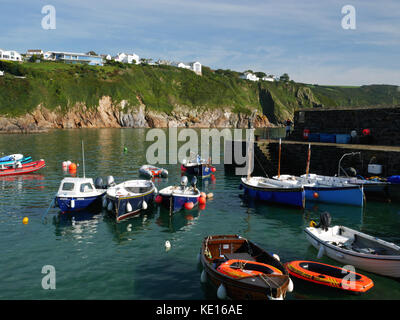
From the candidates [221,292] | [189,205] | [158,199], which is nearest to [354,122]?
[189,205]

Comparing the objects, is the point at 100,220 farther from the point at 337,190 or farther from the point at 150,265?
the point at 337,190

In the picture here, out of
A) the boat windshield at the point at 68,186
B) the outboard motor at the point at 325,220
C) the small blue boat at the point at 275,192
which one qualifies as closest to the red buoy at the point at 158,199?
the boat windshield at the point at 68,186

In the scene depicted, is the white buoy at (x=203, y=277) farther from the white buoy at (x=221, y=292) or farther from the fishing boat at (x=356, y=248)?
the fishing boat at (x=356, y=248)

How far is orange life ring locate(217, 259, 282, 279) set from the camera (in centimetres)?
1330

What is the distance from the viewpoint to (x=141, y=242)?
1998 centimetres

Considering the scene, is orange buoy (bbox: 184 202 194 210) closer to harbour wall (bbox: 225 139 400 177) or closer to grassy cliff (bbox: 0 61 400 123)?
harbour wall (bbox: 225 139 400 177)

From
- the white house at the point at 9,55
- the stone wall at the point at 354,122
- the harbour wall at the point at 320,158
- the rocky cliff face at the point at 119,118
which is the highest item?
the white house at the point at 9,55

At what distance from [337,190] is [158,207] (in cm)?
1560

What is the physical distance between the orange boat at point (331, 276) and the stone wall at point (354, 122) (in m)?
27.9

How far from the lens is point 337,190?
2809 centimetres

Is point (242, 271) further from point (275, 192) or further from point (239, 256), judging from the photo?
point (275, 192)

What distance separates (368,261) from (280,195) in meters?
12.6

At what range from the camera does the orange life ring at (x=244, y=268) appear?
1330 centimetres
